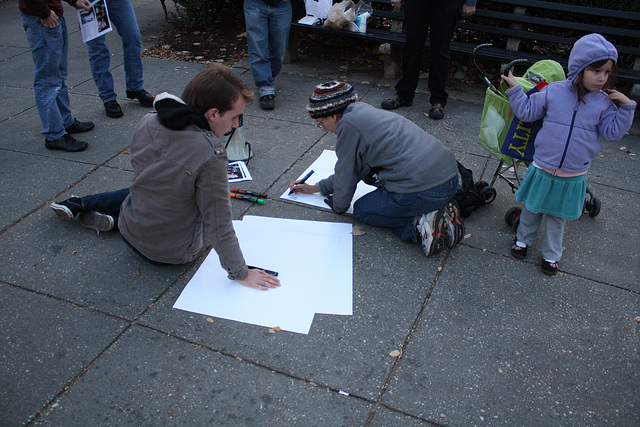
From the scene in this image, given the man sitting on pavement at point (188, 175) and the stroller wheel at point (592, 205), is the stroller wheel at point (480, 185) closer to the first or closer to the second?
the stroller wheel at point (592, 205)

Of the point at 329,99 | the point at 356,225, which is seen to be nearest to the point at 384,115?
the point at 329,99

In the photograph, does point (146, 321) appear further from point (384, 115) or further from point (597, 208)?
point (597, 208)

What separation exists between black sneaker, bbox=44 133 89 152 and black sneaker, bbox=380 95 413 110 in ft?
9.38

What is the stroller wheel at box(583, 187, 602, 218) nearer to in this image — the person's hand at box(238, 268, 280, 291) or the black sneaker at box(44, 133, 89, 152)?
the person's hand at box(238, 268, 280, 291)

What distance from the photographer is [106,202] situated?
326cm

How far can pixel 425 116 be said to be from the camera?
504 centimetres

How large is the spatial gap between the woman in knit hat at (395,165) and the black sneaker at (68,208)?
1.66 meters

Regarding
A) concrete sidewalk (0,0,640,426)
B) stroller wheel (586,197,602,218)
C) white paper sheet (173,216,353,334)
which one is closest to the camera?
concrete sidewalk (0,0,640,426)

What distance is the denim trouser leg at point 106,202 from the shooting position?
3.26 metres

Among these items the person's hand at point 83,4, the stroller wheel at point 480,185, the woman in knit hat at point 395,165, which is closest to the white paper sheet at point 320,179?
the woman in knit hat at point 395,165

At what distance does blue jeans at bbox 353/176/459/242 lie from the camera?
121 inches

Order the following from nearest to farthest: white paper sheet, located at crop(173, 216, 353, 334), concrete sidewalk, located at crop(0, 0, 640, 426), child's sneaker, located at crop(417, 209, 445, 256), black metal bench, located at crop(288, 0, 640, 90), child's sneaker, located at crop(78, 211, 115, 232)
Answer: concrete sidewalk, located at crop(0, 0, 640, 426) → white paper sheet, located at crop(173, 216, 353, 334) → child's sneaker, located at crop(417, 209, 445, 256) → child's sneaker, located at crop(78, 211, 115, 232) → black metal bench, located at crop(288, 0, 640, 90)

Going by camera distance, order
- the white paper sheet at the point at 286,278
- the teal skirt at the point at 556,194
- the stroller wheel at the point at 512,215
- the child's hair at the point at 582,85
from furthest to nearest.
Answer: the stroller wheel at the point at 512,215 < the teal skirt at the point at 556,194 < the white paper sheet at the point at 286,278 < the child's hair at the point at 582,85

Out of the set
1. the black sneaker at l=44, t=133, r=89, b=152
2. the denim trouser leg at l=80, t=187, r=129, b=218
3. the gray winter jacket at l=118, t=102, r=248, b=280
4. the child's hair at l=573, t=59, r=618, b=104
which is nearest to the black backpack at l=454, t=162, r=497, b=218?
the child's hair at l=573, t=59, r=618, b=104
